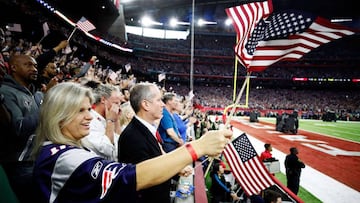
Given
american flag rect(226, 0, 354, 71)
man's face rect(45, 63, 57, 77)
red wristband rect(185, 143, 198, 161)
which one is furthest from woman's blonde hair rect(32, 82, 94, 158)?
man's face rect(45, 63, 57, 77)

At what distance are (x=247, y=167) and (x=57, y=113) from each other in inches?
165

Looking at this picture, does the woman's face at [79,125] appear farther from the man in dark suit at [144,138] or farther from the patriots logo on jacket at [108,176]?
the man in dark suit at [144,138]

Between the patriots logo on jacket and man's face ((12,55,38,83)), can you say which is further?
man's face ((12,55,38,83))

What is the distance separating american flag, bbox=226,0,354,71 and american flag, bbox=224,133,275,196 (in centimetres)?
245

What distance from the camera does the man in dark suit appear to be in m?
2.17

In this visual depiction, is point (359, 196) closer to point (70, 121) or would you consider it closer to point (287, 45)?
point (287, 45)

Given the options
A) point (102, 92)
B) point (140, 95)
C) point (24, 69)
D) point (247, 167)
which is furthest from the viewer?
point (247, 167)

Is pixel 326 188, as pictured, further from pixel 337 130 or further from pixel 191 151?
pixel 337 130

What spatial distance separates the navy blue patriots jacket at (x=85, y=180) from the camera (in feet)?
4.28

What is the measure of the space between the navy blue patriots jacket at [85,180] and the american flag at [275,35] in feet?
6.76

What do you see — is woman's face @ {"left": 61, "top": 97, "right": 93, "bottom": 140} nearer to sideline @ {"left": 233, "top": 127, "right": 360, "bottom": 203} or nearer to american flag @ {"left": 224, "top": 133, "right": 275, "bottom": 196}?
american flag @ {"left": 224, "top": 133, "right": 275, "bottom": 196}

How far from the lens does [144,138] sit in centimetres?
226

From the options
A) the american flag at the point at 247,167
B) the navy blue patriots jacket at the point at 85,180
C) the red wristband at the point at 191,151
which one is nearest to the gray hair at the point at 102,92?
the navy blue patriots jacket at the point at 85,180

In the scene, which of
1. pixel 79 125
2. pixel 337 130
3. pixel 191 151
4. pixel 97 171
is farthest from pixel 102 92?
pixel 337 130
